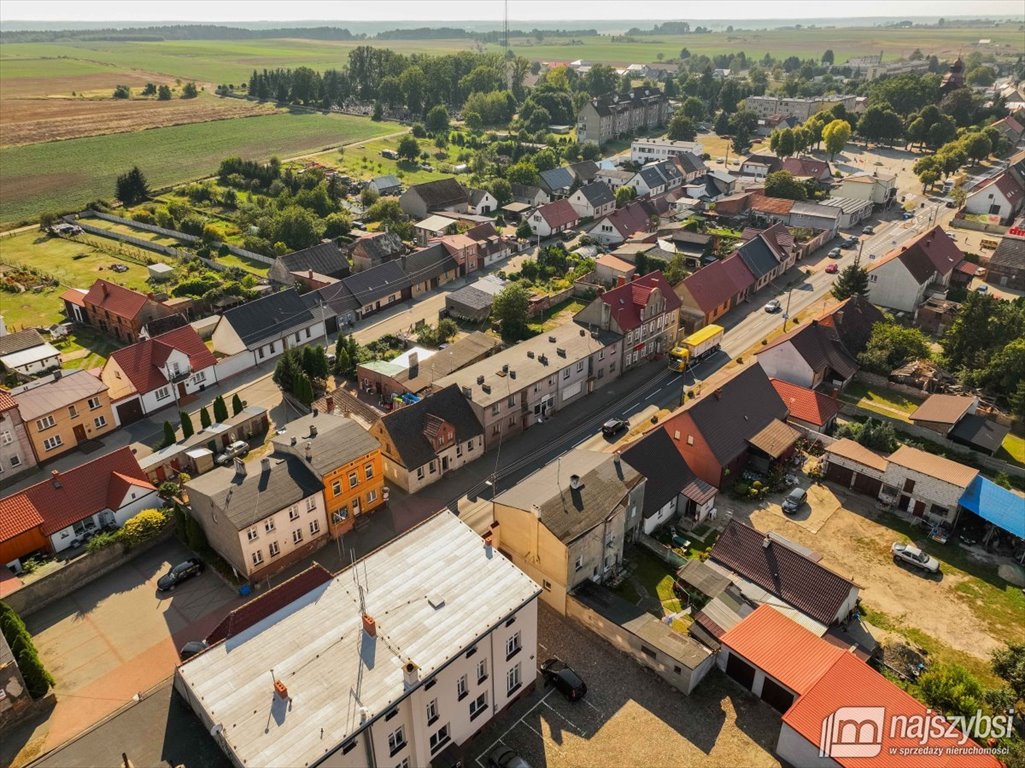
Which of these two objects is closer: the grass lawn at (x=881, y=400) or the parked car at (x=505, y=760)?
the parked car at (x=505, y=760)

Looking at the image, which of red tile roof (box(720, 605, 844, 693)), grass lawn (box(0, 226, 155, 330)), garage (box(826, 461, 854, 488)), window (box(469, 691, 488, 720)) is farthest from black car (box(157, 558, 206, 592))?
grass lawn (box(0, 226, 155, 330))

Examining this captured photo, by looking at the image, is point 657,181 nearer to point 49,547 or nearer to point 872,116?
point 872,116

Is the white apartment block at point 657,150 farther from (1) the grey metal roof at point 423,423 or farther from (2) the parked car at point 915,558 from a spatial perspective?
(2) the parked car at point 915,558

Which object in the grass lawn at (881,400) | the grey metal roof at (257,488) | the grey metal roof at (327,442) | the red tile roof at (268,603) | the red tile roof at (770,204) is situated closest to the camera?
the red tile roof at (268,603)

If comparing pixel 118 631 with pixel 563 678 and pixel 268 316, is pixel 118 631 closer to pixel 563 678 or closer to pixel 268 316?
pixel 563 678

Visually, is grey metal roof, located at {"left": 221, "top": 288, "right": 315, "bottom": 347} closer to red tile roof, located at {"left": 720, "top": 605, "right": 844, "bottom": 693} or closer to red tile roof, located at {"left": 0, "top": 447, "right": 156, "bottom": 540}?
red tile roof, located at {"left": 0, "top": 447, "right": 156, "bottom": 540}

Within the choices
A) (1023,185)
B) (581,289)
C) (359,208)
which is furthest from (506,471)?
(1023,185)

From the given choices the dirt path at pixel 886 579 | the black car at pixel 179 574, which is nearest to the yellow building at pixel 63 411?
the black car at pixel 179 574
